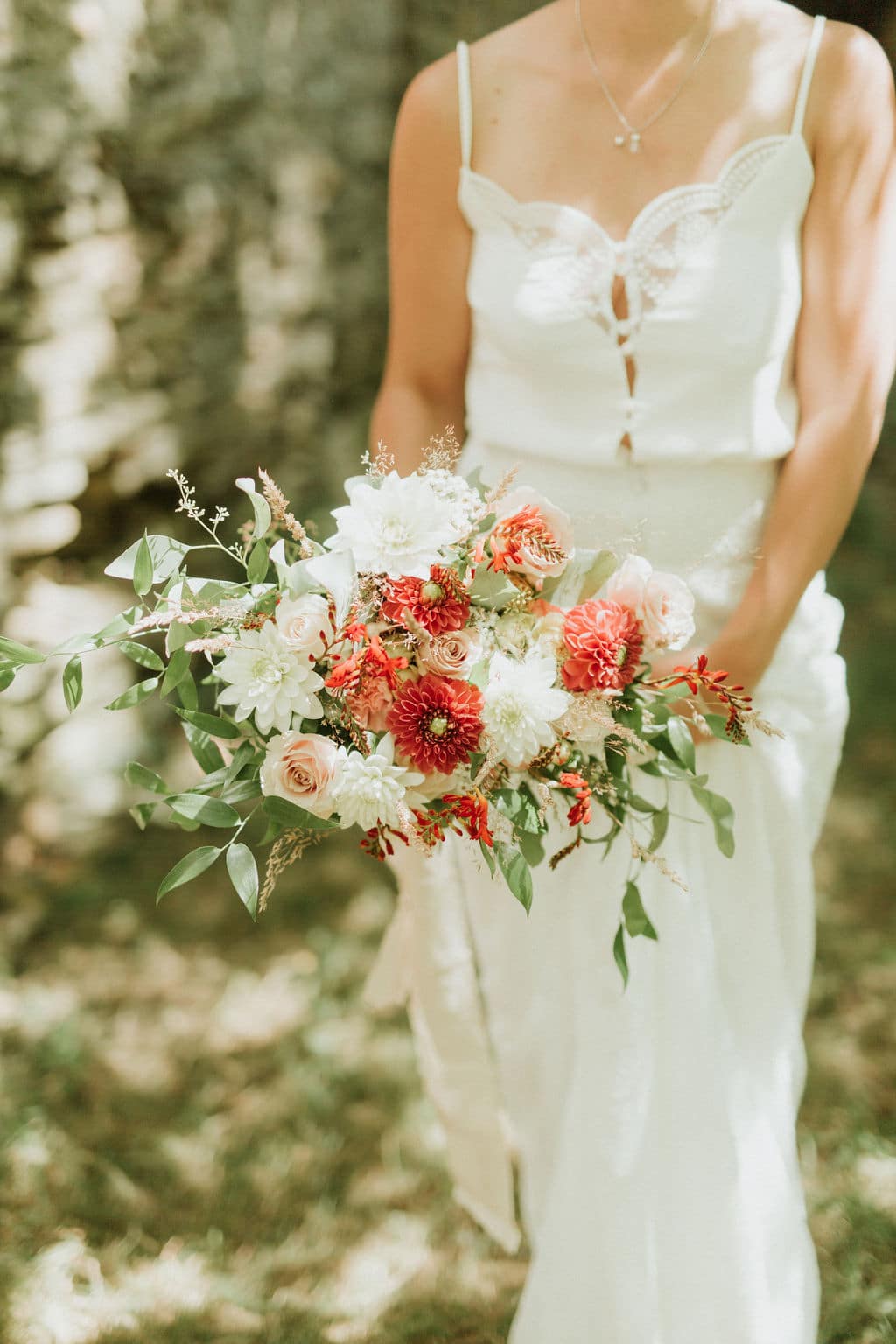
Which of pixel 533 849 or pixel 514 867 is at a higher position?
pixel 514 867

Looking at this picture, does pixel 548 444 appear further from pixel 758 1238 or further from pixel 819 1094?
pixel 819 1094

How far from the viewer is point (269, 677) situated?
1.31 meters

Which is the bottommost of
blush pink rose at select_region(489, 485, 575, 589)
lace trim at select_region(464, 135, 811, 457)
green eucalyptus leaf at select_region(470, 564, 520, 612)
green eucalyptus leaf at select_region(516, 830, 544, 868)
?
green eucalyptus leaf at select_region(516, 830, 544, 868)

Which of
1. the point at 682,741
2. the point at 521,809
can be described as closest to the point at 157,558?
the point at 521,809

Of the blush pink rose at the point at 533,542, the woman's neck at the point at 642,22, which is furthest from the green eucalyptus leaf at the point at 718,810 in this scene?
the woman's neck at the point at 642,22

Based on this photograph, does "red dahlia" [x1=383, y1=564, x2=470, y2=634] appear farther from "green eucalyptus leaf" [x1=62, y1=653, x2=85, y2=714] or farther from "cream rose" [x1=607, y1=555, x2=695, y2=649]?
"green eucalyptus leaf" [x1=62, y1=653, x2=85, y2=714]

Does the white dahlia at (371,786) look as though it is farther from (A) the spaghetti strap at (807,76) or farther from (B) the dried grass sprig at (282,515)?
(A) the spaghetti strap at (807,76)

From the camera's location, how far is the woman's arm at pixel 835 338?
1.66m

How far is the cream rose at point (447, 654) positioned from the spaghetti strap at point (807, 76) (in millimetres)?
894

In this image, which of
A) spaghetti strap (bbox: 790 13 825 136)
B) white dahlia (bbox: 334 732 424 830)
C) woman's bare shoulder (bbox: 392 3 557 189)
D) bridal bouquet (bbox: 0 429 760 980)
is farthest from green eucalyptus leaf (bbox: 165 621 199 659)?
spaghetti strap (bbox: 790 13 825 136)

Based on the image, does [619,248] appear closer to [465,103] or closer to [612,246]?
[612,246]

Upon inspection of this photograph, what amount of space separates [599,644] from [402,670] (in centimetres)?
23

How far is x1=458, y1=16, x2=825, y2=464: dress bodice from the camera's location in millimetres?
1693

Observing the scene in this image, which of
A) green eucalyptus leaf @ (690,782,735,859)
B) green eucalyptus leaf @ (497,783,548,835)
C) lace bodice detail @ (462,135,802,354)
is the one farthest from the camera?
lace bodice detail @ (462,135,802,354)
